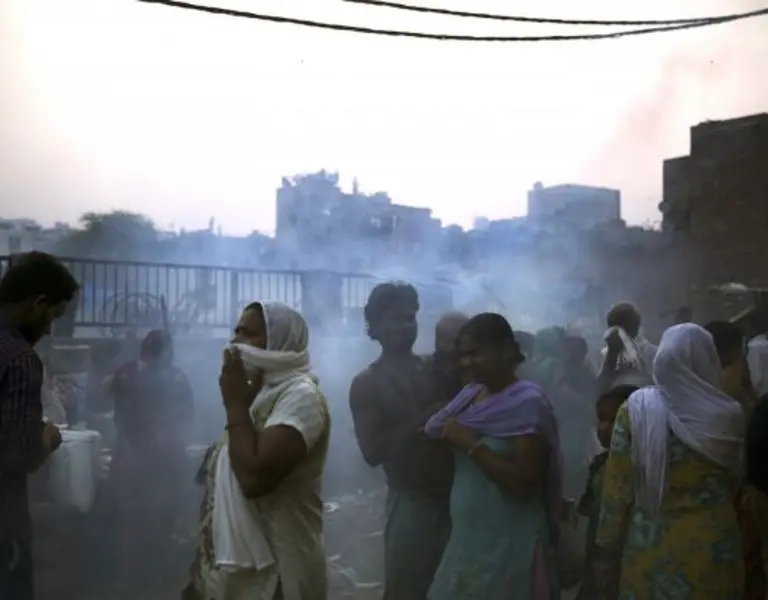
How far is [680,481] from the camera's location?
3.04m

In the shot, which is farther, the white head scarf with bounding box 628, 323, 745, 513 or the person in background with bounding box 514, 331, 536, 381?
the person in background with bounding box 514, 331, 536, 381

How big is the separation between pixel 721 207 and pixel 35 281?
1095 cm

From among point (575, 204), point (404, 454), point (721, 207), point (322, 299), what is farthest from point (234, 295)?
point (721, 207)

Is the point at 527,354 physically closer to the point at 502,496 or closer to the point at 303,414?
the point at 502,496

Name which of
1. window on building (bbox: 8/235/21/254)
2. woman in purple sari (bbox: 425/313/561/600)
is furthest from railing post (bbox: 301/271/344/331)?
woman in purple sari (bbox: 425/313/561/600)

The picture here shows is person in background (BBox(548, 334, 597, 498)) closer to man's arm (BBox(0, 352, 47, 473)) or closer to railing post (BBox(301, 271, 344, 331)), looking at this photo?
man's arm (BBox(0, 352, 47, 473))

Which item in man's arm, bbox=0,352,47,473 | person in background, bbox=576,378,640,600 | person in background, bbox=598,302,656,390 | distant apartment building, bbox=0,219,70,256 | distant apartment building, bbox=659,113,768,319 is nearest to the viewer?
man's arm, bbox=0,352,47,473

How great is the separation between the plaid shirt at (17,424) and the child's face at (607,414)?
2219 mm

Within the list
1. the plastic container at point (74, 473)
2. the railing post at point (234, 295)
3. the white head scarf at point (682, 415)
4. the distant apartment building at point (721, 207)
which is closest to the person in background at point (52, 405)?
the plastic container at point (74, 473)

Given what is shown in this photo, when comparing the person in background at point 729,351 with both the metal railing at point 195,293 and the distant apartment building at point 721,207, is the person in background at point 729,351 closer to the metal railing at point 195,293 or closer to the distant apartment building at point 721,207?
the metal railing at point 195,293

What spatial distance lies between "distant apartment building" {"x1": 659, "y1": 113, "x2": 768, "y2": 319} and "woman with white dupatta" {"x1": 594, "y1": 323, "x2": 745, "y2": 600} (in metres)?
8.75

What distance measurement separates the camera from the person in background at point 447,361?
3789 millimetres

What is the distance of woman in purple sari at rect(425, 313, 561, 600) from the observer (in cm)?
303

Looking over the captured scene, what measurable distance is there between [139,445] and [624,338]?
3.36 metres
